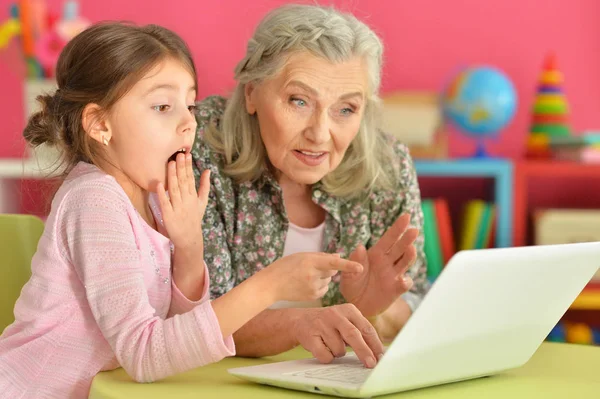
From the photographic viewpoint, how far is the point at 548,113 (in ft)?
10.4

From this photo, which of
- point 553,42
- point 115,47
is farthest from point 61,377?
point 553,42

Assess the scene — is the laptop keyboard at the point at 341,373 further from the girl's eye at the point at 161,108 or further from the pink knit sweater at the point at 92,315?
the girl's eye at the point at 161,108

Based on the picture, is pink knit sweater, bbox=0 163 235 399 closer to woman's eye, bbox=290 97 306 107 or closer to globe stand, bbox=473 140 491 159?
woman's eye, bbox=290 97 306 107

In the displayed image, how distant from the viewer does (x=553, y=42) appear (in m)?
3.44

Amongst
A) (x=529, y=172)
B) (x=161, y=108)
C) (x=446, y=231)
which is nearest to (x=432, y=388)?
(x=161, y=108)

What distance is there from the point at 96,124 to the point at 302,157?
557 millimetres

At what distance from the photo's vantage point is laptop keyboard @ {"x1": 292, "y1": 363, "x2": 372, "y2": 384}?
1015 mm

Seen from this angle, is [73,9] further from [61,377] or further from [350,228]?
[61,377]

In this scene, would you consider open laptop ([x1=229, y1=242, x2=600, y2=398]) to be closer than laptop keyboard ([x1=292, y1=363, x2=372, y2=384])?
Yes

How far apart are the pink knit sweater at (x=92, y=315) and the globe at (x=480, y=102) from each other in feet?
6.73

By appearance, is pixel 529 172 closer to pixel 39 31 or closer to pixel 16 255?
pixel 39 31

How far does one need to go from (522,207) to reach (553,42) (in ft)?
2.38

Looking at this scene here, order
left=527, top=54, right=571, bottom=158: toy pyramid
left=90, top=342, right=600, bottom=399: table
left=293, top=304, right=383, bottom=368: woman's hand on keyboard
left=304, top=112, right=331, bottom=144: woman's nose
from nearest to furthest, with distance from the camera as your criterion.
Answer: left=90, top=342, right=600, bottom=399: table → left=293, top=304, right=383, bottom=368: woman's hand on keyboard → left=304, top=112, right=331, bottom=144: woman's nose → left=527, top=54, right=571, bottom=158: toy pyramid

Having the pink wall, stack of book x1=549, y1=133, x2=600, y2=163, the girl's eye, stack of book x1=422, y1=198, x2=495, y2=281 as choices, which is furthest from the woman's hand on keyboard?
the pink wall
